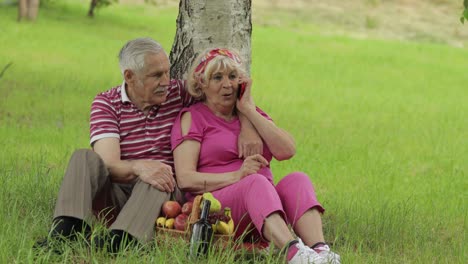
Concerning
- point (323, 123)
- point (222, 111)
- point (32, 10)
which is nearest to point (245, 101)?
point (222, 111)

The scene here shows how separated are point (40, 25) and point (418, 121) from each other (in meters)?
9.88

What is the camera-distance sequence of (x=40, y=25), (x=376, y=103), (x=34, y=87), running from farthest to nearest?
(x=40, y=25) → (x=376, y=103) → (x=34, y=87)

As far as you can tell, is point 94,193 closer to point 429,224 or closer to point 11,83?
point 429,224

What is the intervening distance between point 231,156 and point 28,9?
1655cm

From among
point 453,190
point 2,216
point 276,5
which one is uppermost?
point 2,216

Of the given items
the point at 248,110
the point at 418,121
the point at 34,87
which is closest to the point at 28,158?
the point at 248,110

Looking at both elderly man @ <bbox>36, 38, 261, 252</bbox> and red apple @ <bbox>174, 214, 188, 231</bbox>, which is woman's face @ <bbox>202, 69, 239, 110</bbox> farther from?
red apple @ <bbox>174, 214, 188, 231</bbox>

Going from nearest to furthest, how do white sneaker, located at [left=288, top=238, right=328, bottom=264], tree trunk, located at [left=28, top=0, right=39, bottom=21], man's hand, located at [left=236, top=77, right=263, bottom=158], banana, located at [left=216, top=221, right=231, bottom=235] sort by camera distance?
white sneaker, located at [left=288, top=238, right=328, bottom=264], banana, located at [left=216, top=221, right=231, bottom=235], man's hand, located at [left=236, top=77, right=263, bottom=158], tree trunk, located at [left=28, top=0, right=39, bottom=21]

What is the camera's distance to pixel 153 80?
6215 mm

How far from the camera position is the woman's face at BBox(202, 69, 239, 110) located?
243 inches

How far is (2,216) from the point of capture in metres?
6.31

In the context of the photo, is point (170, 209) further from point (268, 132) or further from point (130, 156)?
point (268, 132)

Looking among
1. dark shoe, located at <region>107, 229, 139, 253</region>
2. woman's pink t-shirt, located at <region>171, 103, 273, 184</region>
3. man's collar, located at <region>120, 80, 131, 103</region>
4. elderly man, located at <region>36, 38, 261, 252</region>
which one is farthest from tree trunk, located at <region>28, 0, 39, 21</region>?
dark shoe, located at <region>107, 229, 139, 253</region>

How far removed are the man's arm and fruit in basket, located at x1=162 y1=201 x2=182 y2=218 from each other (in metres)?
0.11
